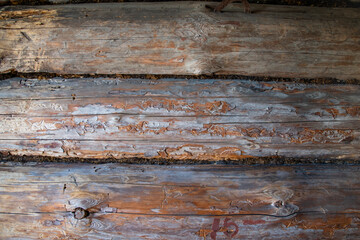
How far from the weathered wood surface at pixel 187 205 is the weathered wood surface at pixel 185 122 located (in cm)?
16

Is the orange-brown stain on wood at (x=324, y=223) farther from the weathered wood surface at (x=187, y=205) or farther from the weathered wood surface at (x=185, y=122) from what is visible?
the weathered wood surface at (x=185, y=122)

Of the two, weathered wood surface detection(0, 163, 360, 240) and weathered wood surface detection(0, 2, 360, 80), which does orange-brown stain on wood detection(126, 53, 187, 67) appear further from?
weathered wood surface detection(0, 163, 360, 240)

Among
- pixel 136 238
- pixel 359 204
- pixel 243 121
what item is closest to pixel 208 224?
pixel 136 238

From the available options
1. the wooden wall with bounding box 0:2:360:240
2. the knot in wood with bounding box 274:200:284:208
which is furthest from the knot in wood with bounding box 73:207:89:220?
the knot in wood with bounding box 274:200:284:208

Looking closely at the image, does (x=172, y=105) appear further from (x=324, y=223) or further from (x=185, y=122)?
(x=324, y=223)

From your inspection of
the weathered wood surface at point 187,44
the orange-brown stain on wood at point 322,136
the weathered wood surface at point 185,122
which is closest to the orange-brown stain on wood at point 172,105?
the weathered wood surface at point 185,122

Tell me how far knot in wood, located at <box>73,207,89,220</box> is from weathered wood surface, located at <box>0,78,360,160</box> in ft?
1.12

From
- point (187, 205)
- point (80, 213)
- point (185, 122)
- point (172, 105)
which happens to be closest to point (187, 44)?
point (172, 105)

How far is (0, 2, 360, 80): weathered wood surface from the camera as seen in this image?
164cm

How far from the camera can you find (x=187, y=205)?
59.7 inches

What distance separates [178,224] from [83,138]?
827 mm

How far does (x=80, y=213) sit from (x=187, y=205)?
0.68m

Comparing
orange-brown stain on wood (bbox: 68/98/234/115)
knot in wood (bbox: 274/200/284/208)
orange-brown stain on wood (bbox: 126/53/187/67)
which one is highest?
orange-brown stain on wood (bbox: 126/53/187/67)

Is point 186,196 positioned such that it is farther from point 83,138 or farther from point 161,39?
point 161,39
